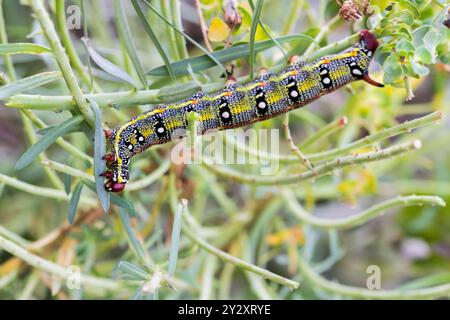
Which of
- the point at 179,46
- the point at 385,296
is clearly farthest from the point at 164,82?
the point at 385,296

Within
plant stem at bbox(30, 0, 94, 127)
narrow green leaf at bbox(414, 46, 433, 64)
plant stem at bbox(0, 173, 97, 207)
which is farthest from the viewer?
plant stem at bbox(0, 173, 97, 207)

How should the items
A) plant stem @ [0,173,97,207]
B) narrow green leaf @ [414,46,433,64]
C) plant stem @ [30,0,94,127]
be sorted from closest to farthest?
plant stem @ [30,0,94,127] → narrow green leaf @ [414,46,433,64] → plant stem @ [0,173,97,207]

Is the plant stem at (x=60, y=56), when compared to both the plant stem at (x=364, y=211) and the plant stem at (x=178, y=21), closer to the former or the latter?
Result: the plant stem at (x=178, y=21)

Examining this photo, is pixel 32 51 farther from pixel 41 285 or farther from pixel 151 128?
pixel 41 285

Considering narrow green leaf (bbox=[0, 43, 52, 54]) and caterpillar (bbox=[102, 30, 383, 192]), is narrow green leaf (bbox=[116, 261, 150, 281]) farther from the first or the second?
narrow green leaf (bbox=[0, 43, 52, 54])

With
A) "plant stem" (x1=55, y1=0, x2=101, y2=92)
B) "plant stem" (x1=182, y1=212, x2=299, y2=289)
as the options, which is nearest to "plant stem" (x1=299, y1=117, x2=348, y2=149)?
"plant stem" (x1=182, y1=212, x2=299, y2=289)

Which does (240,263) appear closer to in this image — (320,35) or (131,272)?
(131,272)

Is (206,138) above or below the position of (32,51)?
above
